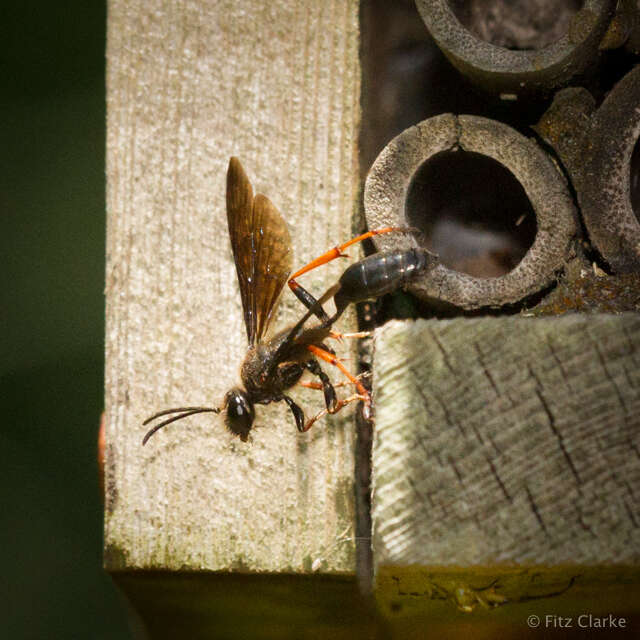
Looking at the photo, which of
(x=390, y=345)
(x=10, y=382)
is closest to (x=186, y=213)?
(x=390, y=345)

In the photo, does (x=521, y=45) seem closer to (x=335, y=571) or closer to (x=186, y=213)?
(x=186, y=213)

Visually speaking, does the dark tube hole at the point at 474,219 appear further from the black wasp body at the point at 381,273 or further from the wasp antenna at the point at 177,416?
the wasp antenna at the point at 177,416

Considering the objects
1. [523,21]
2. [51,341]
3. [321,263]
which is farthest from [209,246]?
[51,341]

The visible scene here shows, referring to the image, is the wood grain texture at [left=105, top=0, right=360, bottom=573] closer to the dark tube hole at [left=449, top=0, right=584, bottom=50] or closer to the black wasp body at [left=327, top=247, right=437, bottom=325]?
the black wasp body at [left=327, top=247, right=437, bottom=325]

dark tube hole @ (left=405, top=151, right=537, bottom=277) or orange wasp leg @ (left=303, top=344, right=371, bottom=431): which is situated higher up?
dark tube hole @ (left=405, top=151, right=537, bottom=277)

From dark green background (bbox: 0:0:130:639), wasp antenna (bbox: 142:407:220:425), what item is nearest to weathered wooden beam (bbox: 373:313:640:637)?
wasp antenna (bbox: 142:407:220:425)
